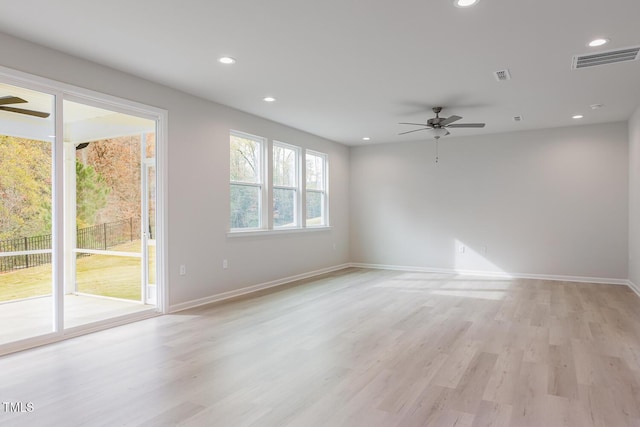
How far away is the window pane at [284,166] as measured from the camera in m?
6.71

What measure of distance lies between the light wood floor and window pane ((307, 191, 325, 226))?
2.88 metres

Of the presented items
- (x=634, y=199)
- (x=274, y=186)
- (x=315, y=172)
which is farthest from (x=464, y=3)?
(x=315, y=172)

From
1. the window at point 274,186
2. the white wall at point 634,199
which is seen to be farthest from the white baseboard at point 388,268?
the window at point 274,186

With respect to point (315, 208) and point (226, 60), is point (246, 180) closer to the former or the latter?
point (315, 208)

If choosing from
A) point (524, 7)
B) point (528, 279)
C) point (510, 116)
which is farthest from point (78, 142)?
point (528, 279)

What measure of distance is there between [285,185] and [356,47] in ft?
12.0

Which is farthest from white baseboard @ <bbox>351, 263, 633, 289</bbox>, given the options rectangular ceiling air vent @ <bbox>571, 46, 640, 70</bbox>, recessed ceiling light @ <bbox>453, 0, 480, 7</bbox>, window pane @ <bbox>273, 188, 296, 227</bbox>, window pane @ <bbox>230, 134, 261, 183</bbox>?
recessed ceiling light @ <bbox>453, 0, 480, 7</bbox>

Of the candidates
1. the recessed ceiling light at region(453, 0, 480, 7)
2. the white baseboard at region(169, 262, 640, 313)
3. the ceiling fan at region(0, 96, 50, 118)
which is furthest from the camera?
the white baseboard at region(169, 262, 640, 313)

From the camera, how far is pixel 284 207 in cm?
693

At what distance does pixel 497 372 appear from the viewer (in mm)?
2881

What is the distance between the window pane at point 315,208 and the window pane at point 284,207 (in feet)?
1.67

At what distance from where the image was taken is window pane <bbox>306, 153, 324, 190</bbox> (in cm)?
762

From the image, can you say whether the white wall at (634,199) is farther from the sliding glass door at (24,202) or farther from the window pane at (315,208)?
the sliding glass door at (24,202)

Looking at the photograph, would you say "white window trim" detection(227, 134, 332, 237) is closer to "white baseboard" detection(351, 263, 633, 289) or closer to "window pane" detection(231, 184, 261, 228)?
"window pane" detection(231, 184, 261, 228)
